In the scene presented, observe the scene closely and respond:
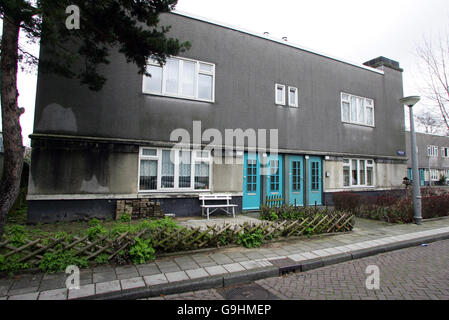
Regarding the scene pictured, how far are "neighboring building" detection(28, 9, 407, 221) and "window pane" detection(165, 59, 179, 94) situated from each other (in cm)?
4

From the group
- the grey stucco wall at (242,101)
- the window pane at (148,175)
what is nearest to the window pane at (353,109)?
the grey stucco wall at (242,101)

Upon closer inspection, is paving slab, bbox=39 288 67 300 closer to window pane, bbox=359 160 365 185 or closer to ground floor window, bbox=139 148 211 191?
ground floor window, bbox=139 148 211 191

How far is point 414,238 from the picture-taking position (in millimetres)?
6930

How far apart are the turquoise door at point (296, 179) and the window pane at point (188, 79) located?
5532 millimetres

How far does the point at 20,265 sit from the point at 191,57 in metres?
8.49

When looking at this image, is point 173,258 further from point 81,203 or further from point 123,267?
point 81,203

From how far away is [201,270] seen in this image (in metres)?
4.33

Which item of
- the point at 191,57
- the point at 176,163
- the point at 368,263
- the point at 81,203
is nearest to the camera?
the point at 368,263

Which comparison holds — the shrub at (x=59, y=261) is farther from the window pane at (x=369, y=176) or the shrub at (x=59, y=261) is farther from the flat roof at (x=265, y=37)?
the window pane at (x=369, y=176)

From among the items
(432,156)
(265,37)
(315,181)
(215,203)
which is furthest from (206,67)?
(432,156)

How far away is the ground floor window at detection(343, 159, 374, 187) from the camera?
1344cm

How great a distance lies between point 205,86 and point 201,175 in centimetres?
364
